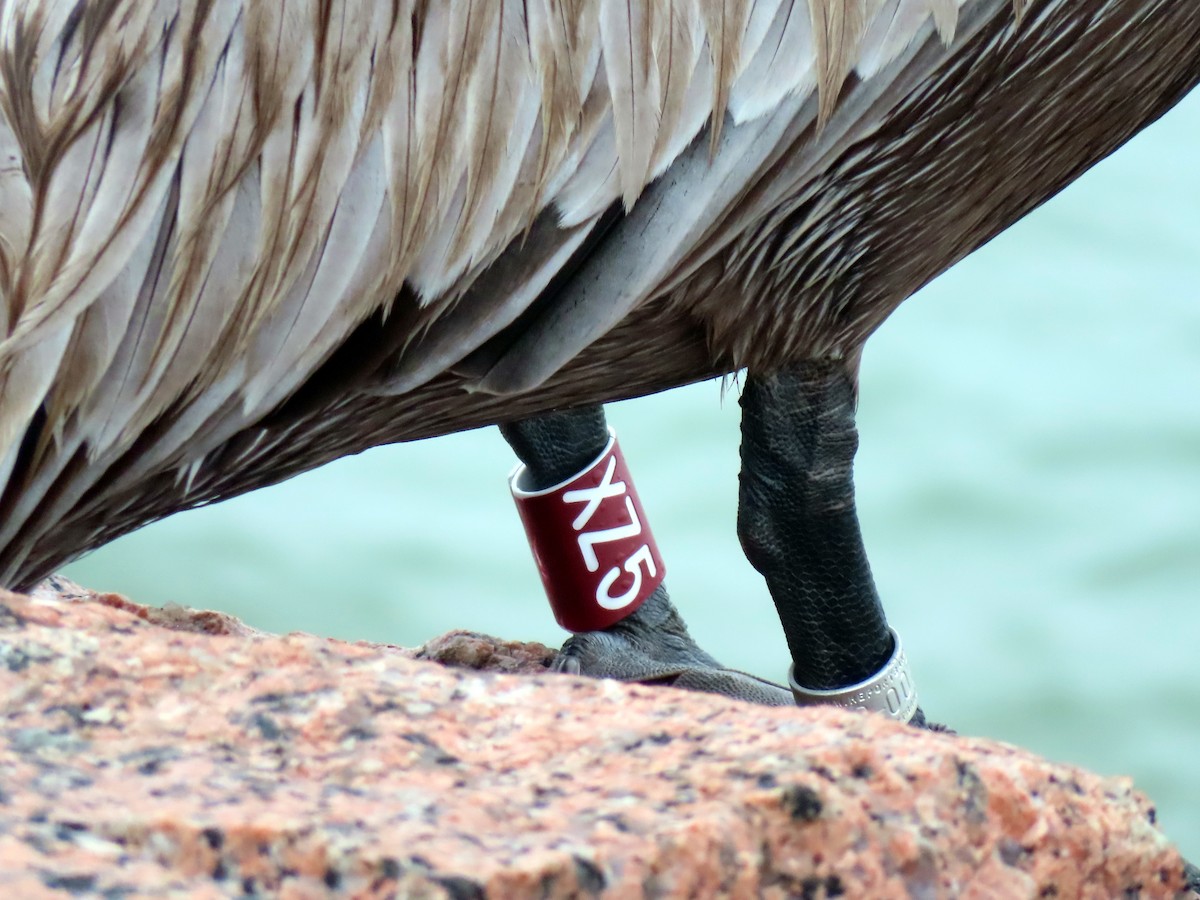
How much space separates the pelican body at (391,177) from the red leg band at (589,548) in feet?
2.11

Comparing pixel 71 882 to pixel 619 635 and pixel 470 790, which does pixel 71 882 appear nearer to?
pixel 470 790

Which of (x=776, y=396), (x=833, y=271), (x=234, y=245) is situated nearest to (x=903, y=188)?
(x=833, y=271)

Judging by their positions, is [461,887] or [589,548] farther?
[589,548]

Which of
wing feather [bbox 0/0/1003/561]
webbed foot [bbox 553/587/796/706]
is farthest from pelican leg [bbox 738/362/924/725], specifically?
wing feather [bbox 0/0/1003/561]

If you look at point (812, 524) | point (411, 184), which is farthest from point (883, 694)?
point (411, 184)

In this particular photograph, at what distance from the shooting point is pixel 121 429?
121 centimetres

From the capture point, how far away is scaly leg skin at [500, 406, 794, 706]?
1.95 meters

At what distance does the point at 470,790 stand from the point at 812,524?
40.5 inches

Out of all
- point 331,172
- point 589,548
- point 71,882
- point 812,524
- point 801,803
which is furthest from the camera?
point 589,548

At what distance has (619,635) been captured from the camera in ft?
6.78

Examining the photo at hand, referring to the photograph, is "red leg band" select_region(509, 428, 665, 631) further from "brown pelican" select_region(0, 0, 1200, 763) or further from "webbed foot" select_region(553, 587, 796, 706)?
"brown pelican" select_region(0, 0, 1200, 763)

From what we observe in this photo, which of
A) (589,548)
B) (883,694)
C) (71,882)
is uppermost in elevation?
(589,548)

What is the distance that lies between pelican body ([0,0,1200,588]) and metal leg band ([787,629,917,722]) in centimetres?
61

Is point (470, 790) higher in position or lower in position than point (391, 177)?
lower
